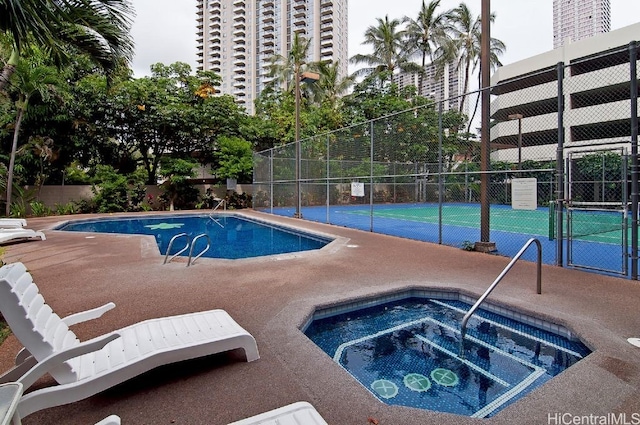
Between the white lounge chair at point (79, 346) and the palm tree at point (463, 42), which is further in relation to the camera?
the palm tree at point (463, 42)

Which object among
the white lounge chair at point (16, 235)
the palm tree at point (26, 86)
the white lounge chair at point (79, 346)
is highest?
the palm tree at point (26, 86)

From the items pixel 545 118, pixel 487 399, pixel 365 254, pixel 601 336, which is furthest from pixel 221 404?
pixel 545 118

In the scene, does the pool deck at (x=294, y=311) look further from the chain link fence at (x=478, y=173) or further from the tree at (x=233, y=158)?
the tree at (x=233, y=158)

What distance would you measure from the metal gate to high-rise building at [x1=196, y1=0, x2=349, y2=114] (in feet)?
179

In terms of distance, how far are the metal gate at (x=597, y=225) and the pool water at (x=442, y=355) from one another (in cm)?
234

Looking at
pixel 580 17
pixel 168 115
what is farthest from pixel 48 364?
pixel 580 17

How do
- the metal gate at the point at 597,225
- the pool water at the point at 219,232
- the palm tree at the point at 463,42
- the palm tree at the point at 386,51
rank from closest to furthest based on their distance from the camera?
1. the metal gate at the point at 597,225
2. the pool water at the point at 219,232
3. the palm tree at the point at 463,42
4. the palm tree at the point at 386,51

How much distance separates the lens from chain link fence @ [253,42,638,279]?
7.10m

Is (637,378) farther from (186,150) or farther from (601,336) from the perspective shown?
(186,150)

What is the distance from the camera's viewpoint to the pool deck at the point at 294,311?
80.4 inches

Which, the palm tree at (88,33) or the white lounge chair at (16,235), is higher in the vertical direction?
the palm tree at (88,33)

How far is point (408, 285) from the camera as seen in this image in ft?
15.0

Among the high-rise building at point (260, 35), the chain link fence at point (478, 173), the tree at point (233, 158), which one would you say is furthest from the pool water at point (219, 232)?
the high-rise building at point (260, 35)

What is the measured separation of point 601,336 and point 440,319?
1.36m
